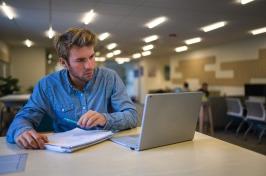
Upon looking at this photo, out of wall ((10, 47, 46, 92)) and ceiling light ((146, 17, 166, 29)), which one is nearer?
ceiling light ((146, 17, 166, 29))

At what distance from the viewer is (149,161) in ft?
2.99

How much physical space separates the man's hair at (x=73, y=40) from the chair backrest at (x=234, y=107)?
6023mm

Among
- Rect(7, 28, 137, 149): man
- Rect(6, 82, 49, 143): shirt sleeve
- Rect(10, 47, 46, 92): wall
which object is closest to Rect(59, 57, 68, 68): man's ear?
Result: Rect(7, 28, 137, 149): man

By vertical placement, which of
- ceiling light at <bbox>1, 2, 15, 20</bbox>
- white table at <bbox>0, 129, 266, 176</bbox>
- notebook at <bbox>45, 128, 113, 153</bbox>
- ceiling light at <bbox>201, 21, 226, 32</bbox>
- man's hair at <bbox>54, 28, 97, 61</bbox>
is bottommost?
white table at <bbox>0, 129, 266, 176</bbox>

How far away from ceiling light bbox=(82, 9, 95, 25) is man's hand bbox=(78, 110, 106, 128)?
15.9ft

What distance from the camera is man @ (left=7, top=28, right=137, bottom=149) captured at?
1.34 m

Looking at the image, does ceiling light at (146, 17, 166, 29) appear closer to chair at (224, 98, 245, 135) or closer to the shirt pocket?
chair at (224, 98, 245, 135)

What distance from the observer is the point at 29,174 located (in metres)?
0.79

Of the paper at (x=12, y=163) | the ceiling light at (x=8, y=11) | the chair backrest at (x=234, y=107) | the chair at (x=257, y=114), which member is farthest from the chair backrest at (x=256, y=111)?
the paper at (x=12, y=163)

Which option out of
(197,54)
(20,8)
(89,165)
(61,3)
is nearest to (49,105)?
(89,165)

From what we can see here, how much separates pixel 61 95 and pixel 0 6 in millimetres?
4946

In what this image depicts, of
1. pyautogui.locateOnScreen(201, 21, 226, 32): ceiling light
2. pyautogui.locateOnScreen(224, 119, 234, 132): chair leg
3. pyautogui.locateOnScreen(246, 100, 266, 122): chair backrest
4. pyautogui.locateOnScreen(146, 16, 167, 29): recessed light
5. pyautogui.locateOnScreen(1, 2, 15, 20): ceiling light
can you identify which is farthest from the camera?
pyautogui.locateOnScreen(224, 119, 234, 132): chair leg

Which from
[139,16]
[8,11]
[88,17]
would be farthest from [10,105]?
[139,16]

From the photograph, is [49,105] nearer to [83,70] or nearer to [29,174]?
[83,70]
